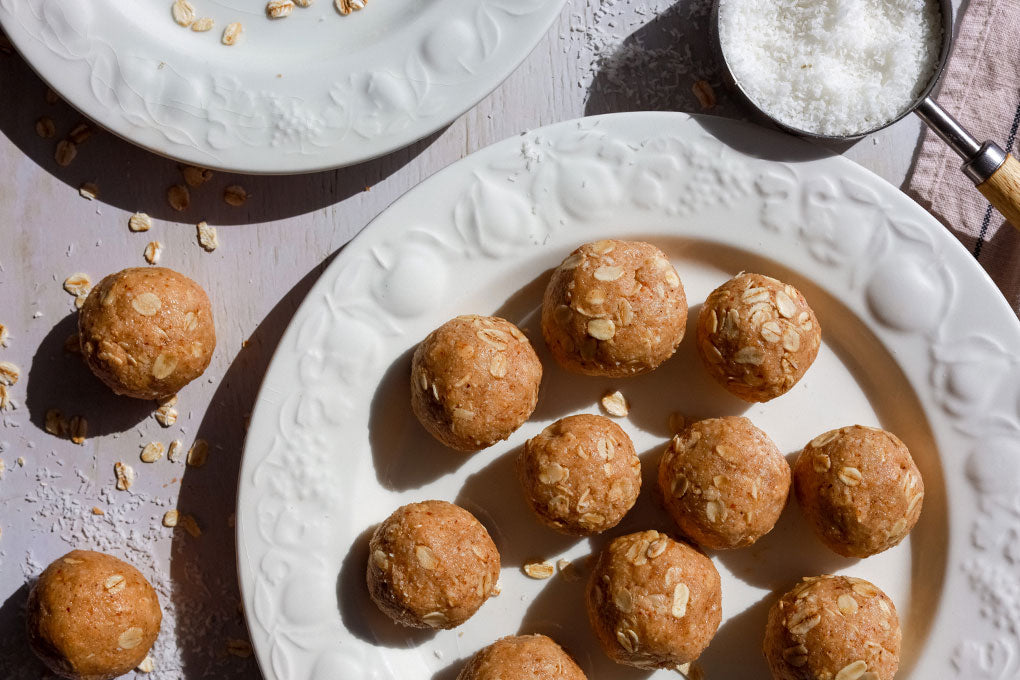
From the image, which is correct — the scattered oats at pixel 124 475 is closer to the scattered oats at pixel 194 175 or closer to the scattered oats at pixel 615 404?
the scattered oats at pixel 194 175

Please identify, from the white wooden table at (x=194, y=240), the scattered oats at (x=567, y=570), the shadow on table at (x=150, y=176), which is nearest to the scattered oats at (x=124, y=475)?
the white wooden table at (x=194, y=240)

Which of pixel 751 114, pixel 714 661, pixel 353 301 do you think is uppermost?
pixel 751 114

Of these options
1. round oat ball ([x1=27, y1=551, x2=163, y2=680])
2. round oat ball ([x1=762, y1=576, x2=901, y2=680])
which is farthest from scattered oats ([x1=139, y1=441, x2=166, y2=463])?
round oat ball ([x1=762, y1=576, x2=901, y2=680])

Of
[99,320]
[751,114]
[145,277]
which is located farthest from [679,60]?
[99,320]

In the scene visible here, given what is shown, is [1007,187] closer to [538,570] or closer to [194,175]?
[538,570]

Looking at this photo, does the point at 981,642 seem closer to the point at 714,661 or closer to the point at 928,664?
the point at 928,664

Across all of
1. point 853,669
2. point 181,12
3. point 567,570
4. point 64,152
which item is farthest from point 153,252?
point 853,669

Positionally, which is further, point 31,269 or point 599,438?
point 31,269
